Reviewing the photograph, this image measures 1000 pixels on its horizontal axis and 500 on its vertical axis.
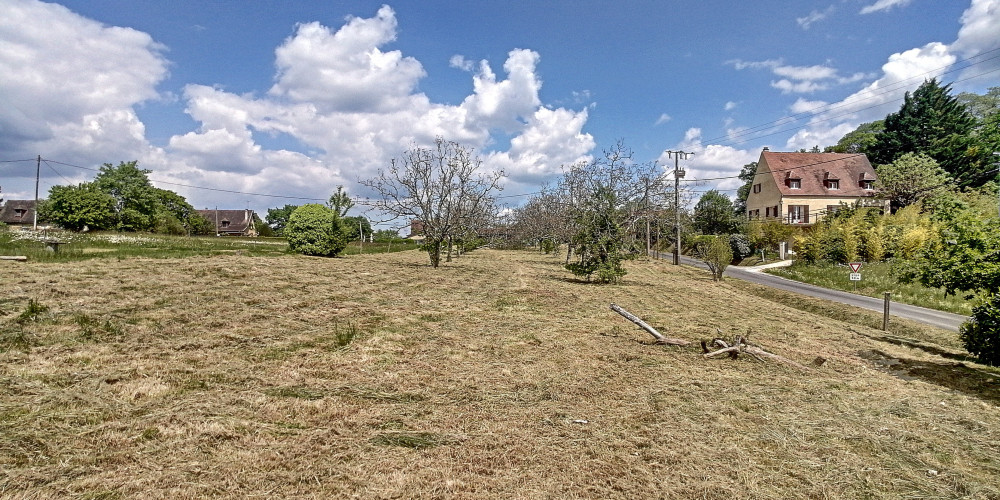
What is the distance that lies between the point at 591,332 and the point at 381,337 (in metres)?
3.90

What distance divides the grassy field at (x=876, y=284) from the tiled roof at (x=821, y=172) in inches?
646

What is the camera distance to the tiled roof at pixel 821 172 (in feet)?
136

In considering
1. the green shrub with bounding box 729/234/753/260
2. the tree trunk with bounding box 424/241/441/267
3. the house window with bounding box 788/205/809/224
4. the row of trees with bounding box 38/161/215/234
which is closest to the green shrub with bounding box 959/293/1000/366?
the tree trunk with bounding box 424/241/441/267

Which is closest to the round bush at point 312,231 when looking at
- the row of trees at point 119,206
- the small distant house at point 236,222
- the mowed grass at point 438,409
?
the mowed grass at point 438,409

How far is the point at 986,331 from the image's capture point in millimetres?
7145

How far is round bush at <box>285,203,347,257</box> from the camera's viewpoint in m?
21.3

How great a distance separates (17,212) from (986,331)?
95.7 meters

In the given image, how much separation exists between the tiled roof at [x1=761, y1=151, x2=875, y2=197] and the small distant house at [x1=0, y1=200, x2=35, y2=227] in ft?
313

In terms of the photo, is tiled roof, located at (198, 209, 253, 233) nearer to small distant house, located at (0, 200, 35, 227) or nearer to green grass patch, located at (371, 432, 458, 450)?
small distant house, located at (0, 200, 35, 227)

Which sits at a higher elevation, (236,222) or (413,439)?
(236,222)

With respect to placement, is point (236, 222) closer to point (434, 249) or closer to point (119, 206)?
point (119, 206)

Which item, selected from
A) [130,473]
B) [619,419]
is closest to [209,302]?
[130,473]

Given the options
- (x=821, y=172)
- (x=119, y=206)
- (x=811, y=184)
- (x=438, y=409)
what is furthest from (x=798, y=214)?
(x=119, y=206)

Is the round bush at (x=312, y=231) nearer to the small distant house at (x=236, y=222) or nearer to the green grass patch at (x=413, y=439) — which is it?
the green grass patch at (x=413, y=439)
